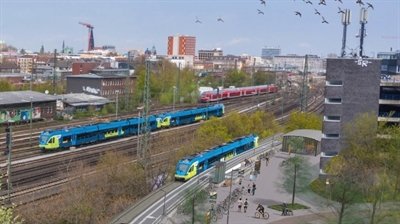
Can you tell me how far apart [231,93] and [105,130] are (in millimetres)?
37744

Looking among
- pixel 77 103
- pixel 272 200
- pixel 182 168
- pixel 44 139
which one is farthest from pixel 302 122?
pixel 77 103

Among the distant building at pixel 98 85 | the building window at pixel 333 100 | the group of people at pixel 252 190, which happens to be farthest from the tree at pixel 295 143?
the distant building at pixel 98 85

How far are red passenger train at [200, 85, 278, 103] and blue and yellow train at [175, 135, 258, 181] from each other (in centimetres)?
3016

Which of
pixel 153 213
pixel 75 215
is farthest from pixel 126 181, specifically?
pixel 75 215

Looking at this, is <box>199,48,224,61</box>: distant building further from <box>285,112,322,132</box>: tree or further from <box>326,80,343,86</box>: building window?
<box>326,80,343,86</box>: building window

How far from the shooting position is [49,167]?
2842 cm

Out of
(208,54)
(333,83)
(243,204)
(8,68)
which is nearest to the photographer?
(243,204)

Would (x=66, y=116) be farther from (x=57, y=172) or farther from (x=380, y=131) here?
(x=380, y=131)

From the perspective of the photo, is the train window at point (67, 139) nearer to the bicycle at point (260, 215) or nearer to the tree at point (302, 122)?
the bicycle at point (260, 215)

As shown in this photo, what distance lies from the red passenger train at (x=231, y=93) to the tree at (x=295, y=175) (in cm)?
4252

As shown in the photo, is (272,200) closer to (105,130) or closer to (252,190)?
(252,190)

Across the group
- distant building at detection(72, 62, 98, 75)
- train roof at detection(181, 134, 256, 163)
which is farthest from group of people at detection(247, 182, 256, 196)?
distant building at detection(72, 62, 98, 75)

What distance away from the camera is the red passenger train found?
6612 cm

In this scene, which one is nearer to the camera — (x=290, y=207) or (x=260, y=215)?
(x=260, y=215)
